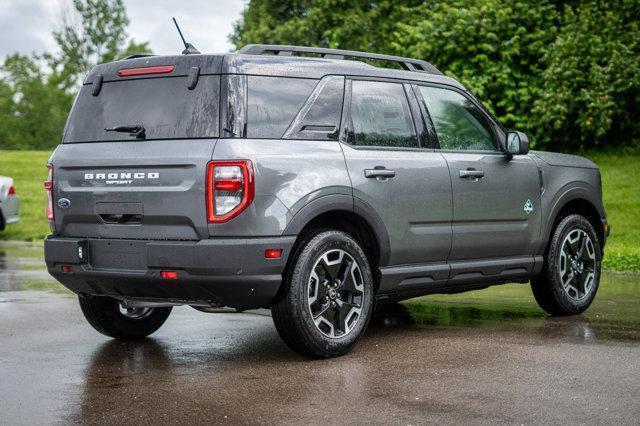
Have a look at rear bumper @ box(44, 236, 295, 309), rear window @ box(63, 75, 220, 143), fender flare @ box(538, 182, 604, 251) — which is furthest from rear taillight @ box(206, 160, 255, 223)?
fender flare @ box(538, 182, 604, 251)

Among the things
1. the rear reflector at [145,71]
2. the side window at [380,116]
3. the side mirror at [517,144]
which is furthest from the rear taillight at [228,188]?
the side mirror at [517,144]

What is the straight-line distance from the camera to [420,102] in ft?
26.7

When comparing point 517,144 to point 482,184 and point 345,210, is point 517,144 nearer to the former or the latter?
point 482,184

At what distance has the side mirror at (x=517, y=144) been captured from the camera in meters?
8.63

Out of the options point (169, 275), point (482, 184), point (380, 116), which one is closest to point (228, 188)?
point (169, 275)

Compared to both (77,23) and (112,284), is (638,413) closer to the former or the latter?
(112,284)

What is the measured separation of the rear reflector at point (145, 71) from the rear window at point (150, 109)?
47 millimetres

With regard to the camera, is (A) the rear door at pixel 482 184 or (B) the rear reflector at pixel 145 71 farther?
(A) the rear door at pixel 482 184

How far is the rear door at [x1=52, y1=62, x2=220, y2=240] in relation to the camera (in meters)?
6.80

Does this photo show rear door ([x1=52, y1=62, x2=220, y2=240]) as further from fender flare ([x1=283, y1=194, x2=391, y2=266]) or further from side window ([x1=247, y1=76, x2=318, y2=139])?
fender flare ([x1=283, y1=194, x2=391, y2=266])

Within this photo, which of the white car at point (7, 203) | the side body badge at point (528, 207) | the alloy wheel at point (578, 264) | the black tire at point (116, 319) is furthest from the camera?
the white car at point (7, 203)

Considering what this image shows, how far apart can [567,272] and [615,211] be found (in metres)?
9.50

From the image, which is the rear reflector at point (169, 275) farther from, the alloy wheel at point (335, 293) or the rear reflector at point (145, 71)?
the rear reflector at point (145, 71)

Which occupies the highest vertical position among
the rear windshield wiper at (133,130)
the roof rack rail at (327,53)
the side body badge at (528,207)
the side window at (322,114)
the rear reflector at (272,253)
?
the roof rack rail at (327,53)
